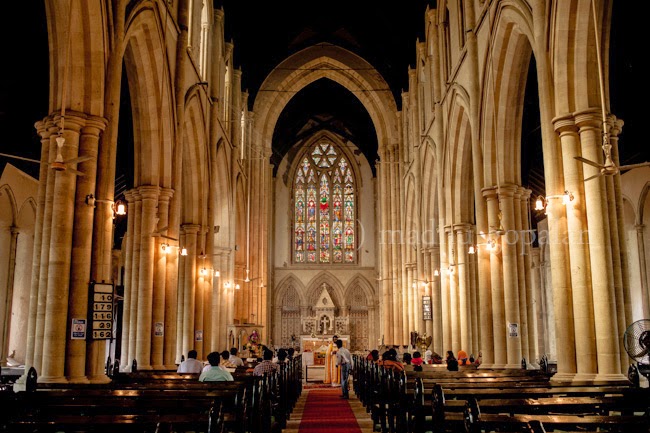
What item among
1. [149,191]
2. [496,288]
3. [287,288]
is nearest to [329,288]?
[287,288]

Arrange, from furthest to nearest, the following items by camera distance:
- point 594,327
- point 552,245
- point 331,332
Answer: point 331,332 < point 552,245 < point 594,327

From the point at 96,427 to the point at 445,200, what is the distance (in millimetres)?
17938

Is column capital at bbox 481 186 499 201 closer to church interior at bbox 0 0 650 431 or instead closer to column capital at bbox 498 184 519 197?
church interior at bbox 0 0 650 431

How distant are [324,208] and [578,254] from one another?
34.4m

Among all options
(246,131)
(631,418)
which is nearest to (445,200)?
(246,131)

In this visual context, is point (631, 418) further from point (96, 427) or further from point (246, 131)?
point (246, 131)

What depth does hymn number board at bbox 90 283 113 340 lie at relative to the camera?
11273 mm

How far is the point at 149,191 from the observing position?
1631cm

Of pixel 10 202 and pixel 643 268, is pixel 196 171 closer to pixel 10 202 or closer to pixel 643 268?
pixel 10 202

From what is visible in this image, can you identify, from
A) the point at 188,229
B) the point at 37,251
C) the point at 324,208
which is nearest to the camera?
the point at 37,251

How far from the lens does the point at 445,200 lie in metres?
21.8

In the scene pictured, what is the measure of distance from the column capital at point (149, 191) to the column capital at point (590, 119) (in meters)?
9.91

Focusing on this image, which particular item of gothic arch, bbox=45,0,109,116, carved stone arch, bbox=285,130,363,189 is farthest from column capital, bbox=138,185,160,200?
carved stone arch, bbox=285,130,363,189

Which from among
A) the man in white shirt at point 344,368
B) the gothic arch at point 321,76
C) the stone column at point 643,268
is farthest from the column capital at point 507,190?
the gothic arch at point 321,76
